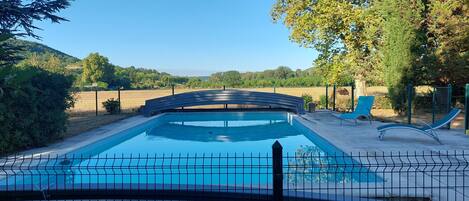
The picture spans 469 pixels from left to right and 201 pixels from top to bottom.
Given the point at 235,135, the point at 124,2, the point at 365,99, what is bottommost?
the point at 235,135

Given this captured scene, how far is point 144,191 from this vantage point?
4.03m

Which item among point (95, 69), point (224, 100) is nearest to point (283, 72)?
point (95, 69)

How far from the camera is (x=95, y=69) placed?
61750mm

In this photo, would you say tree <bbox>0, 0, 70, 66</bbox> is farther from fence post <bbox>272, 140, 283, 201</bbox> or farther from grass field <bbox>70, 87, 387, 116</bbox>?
fence post <bbox>272, 140, 283, 201</bbox>

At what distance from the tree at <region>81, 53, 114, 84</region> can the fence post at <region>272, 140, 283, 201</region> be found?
6073 centimetres

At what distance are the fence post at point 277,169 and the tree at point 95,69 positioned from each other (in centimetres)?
6073

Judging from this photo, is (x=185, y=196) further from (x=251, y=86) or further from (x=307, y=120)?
(x=251, y=86)

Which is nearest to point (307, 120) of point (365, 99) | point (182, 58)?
point (365, 99)

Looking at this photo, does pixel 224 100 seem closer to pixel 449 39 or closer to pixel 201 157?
pixel 449 39

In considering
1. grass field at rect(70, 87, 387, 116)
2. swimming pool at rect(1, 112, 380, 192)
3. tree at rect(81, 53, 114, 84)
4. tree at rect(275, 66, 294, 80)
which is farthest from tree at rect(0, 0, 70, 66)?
tree at rect(275, 66, 294, 80)

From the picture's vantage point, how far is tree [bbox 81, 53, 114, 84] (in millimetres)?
61000

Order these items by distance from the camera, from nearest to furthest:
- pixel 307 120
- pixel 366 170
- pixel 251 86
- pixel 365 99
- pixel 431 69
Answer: pixel 366 170, pixel 365 99, pixel 307 120, pixel 431 69, pixel 251 86

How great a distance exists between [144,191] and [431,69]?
14.6 m

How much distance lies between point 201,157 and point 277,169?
1.37 m
